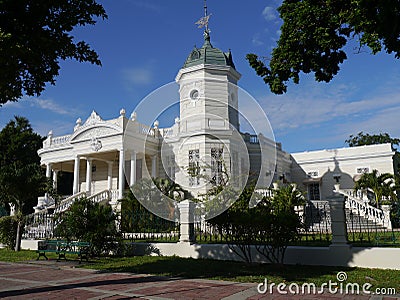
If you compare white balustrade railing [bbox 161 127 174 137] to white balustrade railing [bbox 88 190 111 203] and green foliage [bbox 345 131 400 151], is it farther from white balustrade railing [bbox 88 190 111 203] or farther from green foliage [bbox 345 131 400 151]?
green foliage [bbox 345 131 400 151]

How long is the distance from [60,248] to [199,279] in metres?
6.90

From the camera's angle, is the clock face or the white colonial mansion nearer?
the white colonial mansion

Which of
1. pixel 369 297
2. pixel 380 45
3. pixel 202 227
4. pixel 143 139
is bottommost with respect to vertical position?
pixel 369 297

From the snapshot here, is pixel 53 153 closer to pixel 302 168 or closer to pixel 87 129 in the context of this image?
pixel 87 129

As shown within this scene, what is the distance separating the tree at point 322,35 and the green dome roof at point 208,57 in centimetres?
1497

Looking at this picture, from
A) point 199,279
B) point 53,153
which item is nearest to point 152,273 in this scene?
point 199,279

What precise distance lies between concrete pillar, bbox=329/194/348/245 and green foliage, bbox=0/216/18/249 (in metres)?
13.0

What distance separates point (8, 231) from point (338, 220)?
1354 cm

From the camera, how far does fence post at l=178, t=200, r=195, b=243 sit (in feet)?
38.2

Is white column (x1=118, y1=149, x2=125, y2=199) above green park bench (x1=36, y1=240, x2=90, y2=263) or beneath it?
above

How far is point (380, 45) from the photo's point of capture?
712 centimetres

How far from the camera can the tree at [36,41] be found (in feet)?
23.1

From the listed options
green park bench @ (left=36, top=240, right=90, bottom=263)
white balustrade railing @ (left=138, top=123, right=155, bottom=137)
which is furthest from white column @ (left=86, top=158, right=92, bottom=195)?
green park bench @ (left=36, top=240, right=90, bottom=263)

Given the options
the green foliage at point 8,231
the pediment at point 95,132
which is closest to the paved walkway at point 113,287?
the green foliage at point 8,231
